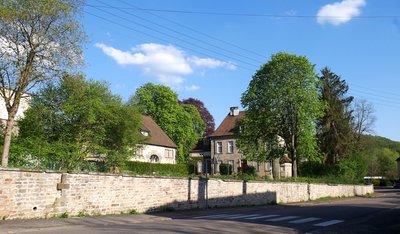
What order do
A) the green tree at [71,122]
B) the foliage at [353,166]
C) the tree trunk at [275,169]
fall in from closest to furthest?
the green tree at [71,122] → the tree trunk at [275,169] → the foliage at [353,166]

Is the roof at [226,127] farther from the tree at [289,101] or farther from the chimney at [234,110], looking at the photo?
the tree at [289,101]

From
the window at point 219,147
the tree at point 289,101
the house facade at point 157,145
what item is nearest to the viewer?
the tree at point 289,101

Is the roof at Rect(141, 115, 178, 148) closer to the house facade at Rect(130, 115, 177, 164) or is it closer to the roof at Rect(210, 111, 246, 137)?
the house facade at Rect(130, 115, 177, 164)

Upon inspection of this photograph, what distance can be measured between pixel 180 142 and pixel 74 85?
4244 cm

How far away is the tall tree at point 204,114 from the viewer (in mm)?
82581

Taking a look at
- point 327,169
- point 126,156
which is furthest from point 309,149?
point 126,156

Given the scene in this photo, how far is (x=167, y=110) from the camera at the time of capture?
227 feet

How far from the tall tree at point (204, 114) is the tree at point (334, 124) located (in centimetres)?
3099

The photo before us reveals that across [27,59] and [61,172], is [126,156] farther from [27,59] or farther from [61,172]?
[61,172]

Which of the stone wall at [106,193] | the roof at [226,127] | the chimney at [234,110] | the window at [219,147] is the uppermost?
the chimney at [234,110]

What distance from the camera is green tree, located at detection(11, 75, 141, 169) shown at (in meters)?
28.3

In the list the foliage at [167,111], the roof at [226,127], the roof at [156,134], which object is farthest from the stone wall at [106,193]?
the roof at [226,127]

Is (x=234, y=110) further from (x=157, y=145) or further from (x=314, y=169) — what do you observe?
(x=314, y=169)

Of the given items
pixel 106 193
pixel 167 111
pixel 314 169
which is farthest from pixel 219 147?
pixel 106 193
